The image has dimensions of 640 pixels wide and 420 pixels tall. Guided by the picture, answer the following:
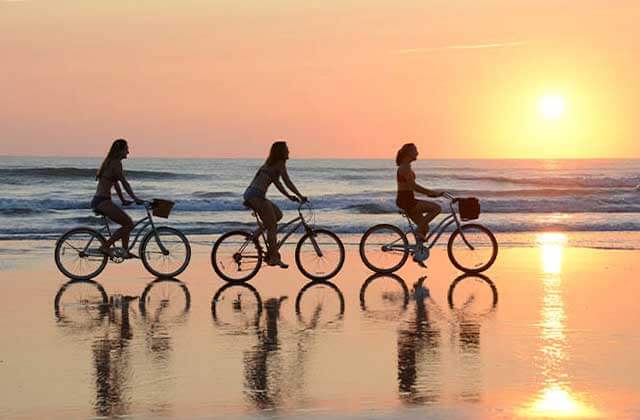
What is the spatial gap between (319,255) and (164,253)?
215 cm

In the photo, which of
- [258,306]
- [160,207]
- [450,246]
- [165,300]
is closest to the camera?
[258,306]

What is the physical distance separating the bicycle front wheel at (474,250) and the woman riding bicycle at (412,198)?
51 centimetres

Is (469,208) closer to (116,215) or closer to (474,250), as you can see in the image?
(474,250)

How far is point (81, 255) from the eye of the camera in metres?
15.3

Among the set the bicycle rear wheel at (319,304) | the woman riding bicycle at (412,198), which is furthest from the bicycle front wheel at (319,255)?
the woman riding bicycle at (412,198)

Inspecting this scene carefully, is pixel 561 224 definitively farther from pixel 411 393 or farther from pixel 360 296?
pixel 411 393

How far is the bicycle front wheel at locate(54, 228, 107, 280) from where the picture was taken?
15.4 meters

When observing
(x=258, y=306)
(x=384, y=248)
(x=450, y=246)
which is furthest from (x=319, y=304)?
(x=450, y=246)

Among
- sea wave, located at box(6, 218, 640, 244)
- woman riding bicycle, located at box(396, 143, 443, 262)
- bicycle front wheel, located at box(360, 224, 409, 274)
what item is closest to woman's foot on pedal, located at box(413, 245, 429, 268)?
woman riding bicycle, located at box(396, 143, 443, 262)

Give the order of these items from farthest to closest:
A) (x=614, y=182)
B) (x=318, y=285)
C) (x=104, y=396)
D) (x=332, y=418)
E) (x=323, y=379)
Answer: (x=614, y=182)
(x=318, y=285)
(x=323, y=379)
(x=104, y=396)
(x=332, y=418)

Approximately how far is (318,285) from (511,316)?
12.4 ft

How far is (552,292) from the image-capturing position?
543 inches

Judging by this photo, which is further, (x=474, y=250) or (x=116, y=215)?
(x=474, y=250)

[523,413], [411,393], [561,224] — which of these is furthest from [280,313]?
[561,224]
